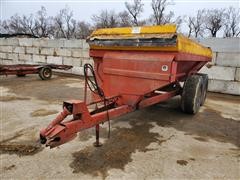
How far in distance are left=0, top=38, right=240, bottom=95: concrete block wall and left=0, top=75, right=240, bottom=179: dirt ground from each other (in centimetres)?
185

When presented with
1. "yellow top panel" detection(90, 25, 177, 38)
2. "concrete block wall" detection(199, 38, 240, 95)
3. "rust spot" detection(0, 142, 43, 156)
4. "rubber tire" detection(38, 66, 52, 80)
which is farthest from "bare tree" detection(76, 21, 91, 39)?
"rust spot" detection(0, 142, 43, 156)

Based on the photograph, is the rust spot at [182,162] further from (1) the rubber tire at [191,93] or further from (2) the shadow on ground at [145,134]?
(1) the rubber tire at [191,93]

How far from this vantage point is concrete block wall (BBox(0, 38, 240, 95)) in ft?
22.0

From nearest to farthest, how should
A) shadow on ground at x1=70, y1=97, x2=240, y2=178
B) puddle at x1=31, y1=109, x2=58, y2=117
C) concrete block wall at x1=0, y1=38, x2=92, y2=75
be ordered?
shadow on ground at x1=70, y1=97, x2=240, y2=178 < puddle at x1=31, y1=109, x2=58, y2=117 < concrete block wall at x1=0, y1=38, x2=92, y2=75

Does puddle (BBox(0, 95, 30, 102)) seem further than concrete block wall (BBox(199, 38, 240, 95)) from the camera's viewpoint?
No

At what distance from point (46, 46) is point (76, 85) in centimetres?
363

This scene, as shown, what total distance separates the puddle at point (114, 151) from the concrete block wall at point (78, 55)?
390 centimetres

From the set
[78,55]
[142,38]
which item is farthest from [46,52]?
[142,38]

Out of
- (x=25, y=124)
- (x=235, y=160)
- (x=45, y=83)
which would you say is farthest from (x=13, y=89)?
(x=235, y=160)

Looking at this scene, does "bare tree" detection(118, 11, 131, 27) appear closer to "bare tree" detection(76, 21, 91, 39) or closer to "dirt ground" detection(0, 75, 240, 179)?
"bare tree" detection(76, 21, 91, 39)

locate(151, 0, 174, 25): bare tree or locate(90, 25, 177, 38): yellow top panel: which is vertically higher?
locate(151, 0, 174, 25): bare tree

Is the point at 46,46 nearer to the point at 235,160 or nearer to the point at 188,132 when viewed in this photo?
the point at 188,132

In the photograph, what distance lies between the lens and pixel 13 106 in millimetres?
5137

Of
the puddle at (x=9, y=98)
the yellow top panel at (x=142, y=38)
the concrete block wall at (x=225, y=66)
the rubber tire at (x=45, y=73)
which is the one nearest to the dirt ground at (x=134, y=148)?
the puddle at (x=9, y=98)
